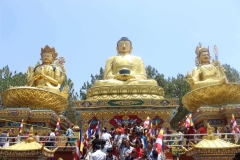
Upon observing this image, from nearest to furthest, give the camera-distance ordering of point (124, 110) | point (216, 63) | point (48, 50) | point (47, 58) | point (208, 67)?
point (124, 110) → point (208, 67) → point (216, 63) → point (47, 58) → point (48, 50)

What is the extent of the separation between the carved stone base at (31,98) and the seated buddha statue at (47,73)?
0.70 m

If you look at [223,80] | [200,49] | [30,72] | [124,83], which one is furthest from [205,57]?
[30,72]

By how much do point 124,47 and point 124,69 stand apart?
2.54m

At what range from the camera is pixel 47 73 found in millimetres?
15969

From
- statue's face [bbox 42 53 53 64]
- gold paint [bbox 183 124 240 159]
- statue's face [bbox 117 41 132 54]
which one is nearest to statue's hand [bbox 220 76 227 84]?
statue's face [bbox 117 41 132 54]

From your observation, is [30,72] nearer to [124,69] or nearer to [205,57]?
[124,69]

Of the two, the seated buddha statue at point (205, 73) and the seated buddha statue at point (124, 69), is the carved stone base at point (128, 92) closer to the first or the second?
the seated buddha statue at point (124, 69)

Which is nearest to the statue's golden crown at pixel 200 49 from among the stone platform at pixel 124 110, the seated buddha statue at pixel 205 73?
the seated buddha statue at pixel 205 73

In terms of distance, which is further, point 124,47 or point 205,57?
point 124,47

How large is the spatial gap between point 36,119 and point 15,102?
1.62 meters

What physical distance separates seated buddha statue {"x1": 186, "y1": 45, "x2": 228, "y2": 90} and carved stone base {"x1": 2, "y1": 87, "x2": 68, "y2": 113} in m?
6.78

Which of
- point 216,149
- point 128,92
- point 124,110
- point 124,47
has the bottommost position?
point 216,149

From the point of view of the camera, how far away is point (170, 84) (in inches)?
1042

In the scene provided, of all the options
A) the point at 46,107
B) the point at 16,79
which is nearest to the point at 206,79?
the point at 46,107
